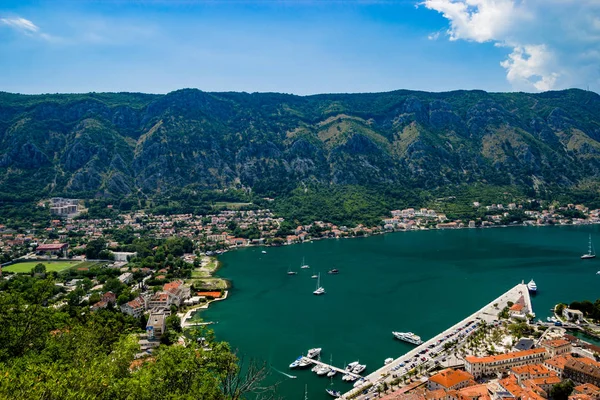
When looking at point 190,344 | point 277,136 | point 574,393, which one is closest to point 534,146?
point 277,136

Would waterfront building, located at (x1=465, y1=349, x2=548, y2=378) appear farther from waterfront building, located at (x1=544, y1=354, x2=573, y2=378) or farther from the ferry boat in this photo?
the ferry boat

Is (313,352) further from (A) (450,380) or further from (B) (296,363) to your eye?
(A) (450,380)

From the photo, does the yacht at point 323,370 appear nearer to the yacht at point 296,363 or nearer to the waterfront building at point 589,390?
the yacht at point 296,363

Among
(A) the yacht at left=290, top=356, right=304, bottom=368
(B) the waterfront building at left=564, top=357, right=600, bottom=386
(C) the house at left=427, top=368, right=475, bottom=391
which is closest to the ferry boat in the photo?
(C) the house at left=427, top=368, right=475, bottom=391

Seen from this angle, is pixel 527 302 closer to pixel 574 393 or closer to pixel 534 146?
pixel 574 393

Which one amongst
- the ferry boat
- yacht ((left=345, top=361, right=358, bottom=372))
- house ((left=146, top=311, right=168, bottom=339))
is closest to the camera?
yacht ((left=345, top=361, right=358, bottom=372))

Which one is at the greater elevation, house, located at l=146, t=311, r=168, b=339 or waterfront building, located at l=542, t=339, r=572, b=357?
waterfront building, located at l=542, t=339, r=572, b=357

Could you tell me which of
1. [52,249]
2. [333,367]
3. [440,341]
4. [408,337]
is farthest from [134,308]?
[52,249]
